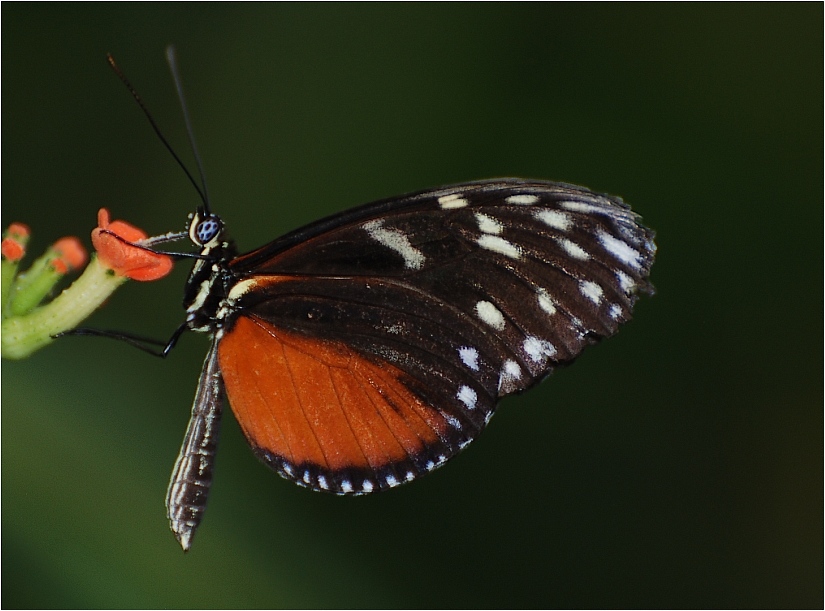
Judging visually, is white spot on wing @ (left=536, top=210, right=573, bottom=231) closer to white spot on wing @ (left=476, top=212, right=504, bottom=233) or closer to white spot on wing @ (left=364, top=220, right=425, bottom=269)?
white spot on wing @ (left=476, top=212, right=504, bottom=233)

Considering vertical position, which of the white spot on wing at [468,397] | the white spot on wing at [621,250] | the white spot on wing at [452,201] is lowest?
the white spot on wing at [468,397]

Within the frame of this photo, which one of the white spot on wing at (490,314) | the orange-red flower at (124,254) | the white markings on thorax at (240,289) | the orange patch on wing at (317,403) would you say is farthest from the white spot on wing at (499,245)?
the orange-red flower at (124,254)

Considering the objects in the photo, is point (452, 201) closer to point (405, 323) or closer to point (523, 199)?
point (523, 199)

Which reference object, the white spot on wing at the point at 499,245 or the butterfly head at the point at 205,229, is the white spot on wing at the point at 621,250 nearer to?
the white spot on wing at the point at 499,245

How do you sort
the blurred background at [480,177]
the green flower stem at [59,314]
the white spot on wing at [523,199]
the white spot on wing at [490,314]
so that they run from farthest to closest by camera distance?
1. the blurred background at [480,177]
2. the white spot on wing at [490,314]
3. the white spot on wing at [523,199]
4. the green flower stem at [59,314]

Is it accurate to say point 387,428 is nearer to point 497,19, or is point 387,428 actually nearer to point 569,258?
point 569,258

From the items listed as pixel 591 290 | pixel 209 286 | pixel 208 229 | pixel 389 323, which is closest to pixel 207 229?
pixel 208 229

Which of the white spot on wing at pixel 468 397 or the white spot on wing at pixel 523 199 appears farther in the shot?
the white spot on wing at pixel 468 397
